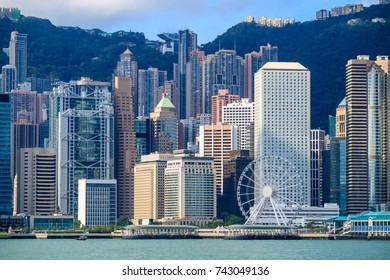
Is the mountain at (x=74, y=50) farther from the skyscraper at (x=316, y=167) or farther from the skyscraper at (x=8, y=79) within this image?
the skyscraper at (x=316, y=167)

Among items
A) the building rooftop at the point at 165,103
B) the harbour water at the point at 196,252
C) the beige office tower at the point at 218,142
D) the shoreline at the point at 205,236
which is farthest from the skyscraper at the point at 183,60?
the harbour water at the point at 196,252

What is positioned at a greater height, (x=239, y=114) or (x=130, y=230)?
(x=239, y=114)

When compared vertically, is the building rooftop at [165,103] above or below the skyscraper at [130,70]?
below

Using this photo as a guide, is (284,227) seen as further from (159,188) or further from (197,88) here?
(197,88)

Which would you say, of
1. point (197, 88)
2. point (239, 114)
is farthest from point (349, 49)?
point (197, 88)

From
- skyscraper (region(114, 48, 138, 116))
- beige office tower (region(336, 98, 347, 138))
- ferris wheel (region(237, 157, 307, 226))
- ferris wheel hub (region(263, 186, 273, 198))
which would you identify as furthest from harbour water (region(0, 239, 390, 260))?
skyscraper (region(114, 48, 138, 116))

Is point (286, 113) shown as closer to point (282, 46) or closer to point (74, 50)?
point (282, 46)

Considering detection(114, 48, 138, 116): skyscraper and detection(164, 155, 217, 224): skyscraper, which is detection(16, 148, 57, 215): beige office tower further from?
detection(114, 48, 138, 116): skyscraper
